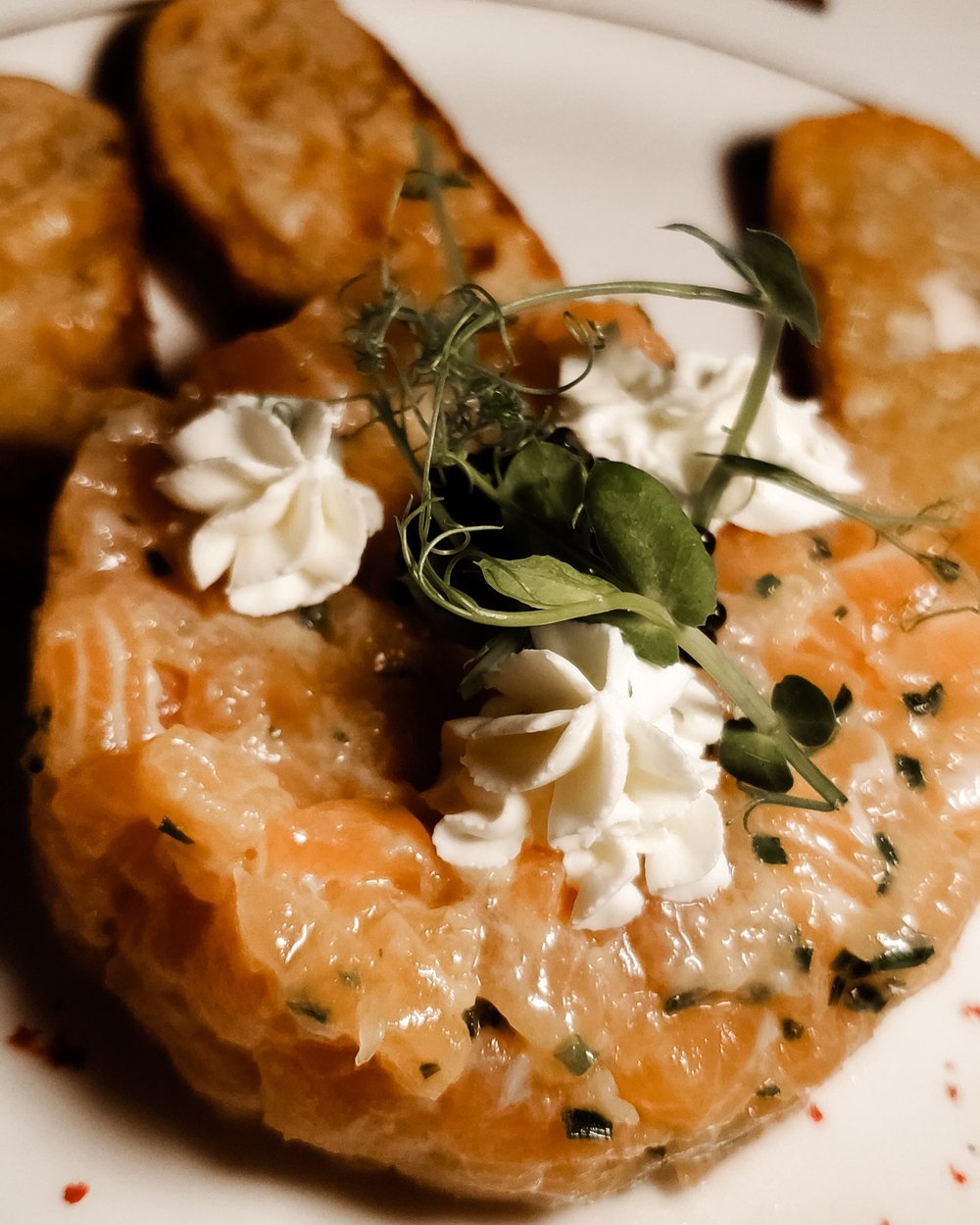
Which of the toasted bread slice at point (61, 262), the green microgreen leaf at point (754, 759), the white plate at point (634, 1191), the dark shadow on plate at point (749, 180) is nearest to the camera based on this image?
the green microgreen leaf at point (754, 759)

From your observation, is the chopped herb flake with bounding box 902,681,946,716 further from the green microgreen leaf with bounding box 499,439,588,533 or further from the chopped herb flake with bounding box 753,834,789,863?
the green microgreen leaf with bounding box 499,439,588,533

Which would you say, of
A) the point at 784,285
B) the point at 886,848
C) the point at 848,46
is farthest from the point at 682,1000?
the point at 848,46

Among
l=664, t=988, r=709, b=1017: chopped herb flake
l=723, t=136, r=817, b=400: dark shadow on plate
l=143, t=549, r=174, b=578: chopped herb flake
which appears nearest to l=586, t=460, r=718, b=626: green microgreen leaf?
l=664, t=988, r=709, b=1017: chopped herb flake

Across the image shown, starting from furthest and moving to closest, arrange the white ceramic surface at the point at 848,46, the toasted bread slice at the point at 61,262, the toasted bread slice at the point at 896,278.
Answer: the white ceramic surface at the point at 848,46 → the toasted bread slice at the point at 896,278 → the toasted bread slice at the point at 61,262

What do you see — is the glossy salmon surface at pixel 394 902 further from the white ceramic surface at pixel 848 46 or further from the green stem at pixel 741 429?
the white ceramic surface at pixel 848 46

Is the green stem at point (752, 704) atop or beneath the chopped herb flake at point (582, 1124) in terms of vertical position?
atop

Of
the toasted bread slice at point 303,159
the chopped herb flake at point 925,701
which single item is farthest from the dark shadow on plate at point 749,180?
the chopped herb flake at point 925,701

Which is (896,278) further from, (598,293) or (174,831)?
(174,831)
